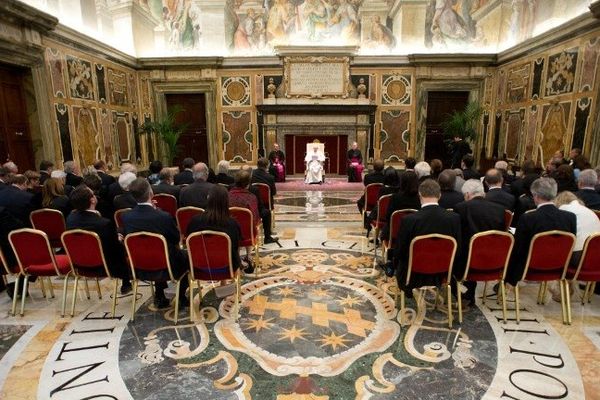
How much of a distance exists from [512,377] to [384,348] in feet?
3.04

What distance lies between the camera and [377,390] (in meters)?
2.53

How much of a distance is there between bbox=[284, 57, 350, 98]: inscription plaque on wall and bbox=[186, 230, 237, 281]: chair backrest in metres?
9.87

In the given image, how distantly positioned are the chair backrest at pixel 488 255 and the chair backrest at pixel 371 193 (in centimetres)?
246

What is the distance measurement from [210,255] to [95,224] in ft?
3.79

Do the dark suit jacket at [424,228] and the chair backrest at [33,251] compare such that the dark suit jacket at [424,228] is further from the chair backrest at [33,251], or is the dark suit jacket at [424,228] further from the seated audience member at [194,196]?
the chair backrest at [33,251]

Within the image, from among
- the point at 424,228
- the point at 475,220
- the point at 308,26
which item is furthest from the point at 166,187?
the point at 308,26

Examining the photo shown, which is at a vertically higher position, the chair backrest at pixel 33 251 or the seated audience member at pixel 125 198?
the seated audience member at pixel 125 198

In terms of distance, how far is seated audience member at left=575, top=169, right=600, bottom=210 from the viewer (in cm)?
406

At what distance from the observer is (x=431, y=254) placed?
10.3ft

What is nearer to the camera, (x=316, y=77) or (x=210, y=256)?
(x=210, y=256)

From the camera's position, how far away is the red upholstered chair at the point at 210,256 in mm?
3242

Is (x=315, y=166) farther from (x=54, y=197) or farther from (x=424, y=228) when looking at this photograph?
(x=424, y=228)

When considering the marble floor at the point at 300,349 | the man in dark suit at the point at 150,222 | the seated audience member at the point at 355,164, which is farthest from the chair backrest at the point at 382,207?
the seated audience member at the point at 355,164

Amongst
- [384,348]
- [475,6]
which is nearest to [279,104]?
[475,6]
